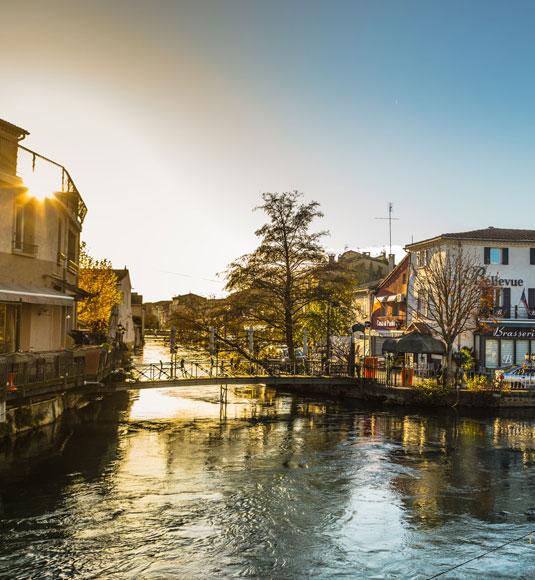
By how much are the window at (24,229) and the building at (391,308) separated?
31.7 meters

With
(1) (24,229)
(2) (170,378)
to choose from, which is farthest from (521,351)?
(1) (24,229)

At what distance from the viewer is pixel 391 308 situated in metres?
50.8

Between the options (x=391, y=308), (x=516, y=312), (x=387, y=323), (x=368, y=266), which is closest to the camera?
(x=516, y=312)

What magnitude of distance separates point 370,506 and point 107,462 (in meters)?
8.77

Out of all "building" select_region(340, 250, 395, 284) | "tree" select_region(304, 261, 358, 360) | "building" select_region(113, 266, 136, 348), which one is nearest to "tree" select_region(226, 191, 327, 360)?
"tree" select_region(304, 261, 358, 360)

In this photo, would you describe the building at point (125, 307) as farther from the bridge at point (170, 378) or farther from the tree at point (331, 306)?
the tree at point (331, 306)

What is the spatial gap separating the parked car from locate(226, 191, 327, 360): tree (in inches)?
498

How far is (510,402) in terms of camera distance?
3103 centimetres

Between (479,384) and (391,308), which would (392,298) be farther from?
(479,384)

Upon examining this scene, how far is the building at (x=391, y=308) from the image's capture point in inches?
1900

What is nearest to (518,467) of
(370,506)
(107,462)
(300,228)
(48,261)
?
(370,506)

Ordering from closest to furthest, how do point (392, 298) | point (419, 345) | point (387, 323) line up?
point (419, 345), point (392, 298), point (387, 323)

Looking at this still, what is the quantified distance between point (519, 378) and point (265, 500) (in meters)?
22.2

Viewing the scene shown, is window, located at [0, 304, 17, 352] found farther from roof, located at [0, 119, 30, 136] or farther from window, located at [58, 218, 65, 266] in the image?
roof, located at [0, 119, 30, 136]
